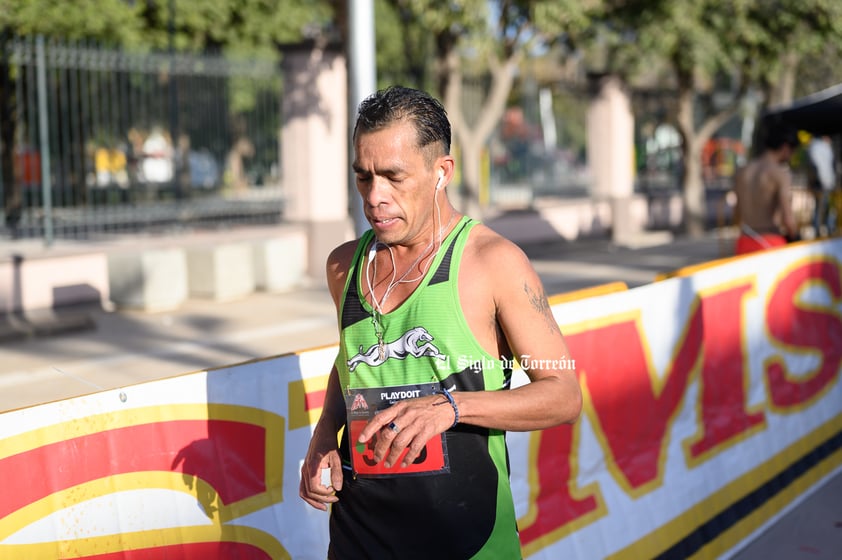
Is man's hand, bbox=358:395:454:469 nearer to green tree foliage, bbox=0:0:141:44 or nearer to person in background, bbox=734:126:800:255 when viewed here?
person in background, bbox=734:126:800:255

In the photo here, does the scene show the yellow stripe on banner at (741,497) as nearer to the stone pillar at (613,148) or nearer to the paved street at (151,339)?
the paved street at (151,339)

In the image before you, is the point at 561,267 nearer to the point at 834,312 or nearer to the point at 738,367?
the point at 834,312

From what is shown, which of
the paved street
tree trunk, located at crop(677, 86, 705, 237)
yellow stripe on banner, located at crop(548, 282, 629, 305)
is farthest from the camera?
tree trunk, located at crop(677, 86, 705, 237)

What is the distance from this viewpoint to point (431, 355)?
260 cm

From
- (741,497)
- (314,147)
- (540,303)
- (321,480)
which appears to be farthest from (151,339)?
(540,303)

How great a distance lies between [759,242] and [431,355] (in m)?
7.57

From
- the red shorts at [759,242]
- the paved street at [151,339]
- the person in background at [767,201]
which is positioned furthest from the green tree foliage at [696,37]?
the red shorts at [759,242]

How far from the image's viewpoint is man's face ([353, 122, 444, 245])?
8.45 feet

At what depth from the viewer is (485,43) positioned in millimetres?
17922

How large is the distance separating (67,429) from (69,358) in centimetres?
786

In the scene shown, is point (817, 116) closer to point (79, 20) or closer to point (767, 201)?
point (767, 201)

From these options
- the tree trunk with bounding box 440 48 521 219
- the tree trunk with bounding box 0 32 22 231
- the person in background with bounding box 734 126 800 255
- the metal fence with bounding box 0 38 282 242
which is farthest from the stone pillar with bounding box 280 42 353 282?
the person in background with bounding box 734 126 800 255

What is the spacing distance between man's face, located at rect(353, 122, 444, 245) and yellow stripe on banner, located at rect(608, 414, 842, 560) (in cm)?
275

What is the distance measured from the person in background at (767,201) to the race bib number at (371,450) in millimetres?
7435
